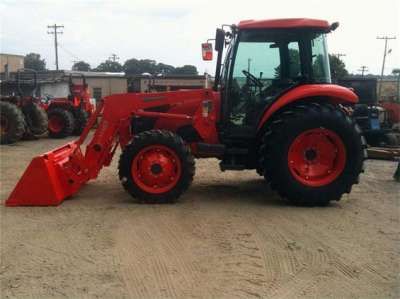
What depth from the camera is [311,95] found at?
670 centimetres

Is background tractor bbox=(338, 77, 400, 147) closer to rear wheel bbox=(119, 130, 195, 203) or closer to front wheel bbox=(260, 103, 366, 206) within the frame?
front wheel bbox=(260, 103, 366, 206)

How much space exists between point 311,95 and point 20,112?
10.6 m

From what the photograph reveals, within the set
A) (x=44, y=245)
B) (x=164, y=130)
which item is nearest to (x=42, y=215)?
(x=44, y=245)

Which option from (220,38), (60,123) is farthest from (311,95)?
(60,123)

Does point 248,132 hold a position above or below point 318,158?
above

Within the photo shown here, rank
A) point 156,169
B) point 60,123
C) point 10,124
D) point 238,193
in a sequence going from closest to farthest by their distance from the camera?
1. point 156,169
2. point 238,193
3. point 10,124
4. point 60,123

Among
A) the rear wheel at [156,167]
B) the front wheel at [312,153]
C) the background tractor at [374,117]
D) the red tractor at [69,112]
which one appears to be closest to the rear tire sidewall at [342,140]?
the front wheel at [312,153]

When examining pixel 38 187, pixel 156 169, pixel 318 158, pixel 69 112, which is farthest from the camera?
pixel 69 112

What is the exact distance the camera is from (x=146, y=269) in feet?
14.7

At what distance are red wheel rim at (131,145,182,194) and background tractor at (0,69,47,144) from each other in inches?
357

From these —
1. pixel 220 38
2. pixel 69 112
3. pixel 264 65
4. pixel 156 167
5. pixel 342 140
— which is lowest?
pixel 69 112

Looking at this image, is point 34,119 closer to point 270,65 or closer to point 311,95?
point 270,65

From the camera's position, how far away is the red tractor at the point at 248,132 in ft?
22.0

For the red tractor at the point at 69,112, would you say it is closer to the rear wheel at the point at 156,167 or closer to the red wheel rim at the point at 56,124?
the red wheel rim at the point at 56,124
